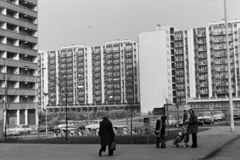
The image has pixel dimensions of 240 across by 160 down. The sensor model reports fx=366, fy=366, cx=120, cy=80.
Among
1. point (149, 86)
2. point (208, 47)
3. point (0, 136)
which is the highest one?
point (208, 47)

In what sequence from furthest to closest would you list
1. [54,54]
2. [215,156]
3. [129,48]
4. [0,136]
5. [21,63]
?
[54,54], [129,48], [21,63], [0,136], [215,156]

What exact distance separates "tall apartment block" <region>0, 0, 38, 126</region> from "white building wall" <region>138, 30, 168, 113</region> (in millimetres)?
50075

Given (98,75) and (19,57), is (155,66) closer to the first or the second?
(98,75)

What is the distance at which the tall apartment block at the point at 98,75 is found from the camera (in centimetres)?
→ 14250

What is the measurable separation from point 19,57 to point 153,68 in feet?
185

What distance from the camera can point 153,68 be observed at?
12238 cm

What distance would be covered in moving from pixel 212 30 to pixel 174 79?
20126mm

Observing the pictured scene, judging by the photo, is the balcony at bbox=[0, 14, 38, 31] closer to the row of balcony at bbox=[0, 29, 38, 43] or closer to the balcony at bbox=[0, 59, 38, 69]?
the row of balcony at bbox=[0, 29, 38, 43]

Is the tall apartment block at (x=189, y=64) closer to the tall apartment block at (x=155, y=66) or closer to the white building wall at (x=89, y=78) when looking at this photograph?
the tall apartment block at (x=155, y=66)

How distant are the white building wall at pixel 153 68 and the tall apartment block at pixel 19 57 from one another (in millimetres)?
50075

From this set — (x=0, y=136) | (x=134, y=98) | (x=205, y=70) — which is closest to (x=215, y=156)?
(x=0, y=136)

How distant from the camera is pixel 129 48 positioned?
142 meters

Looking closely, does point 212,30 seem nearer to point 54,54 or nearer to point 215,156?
point 54,54

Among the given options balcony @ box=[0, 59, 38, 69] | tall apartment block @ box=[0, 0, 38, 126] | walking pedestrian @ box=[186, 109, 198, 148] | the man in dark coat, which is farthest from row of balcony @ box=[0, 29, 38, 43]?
the man in dark coat
